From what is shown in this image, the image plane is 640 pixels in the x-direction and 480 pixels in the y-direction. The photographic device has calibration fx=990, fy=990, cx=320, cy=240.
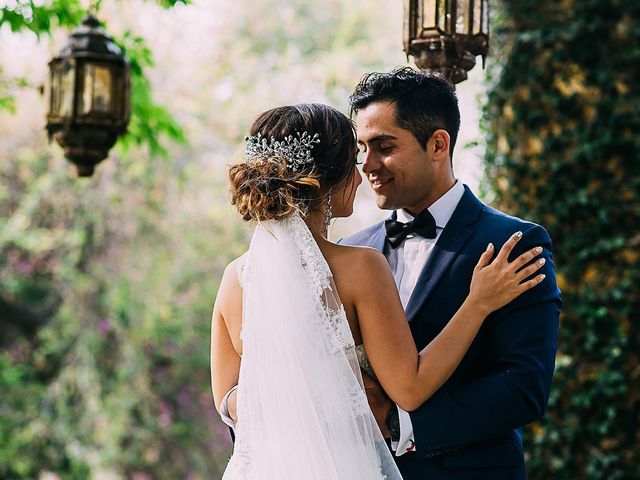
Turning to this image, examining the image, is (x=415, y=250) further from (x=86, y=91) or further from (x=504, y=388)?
(x=86, y=91)

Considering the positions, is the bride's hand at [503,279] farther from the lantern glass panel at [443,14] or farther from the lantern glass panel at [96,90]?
the lantern glass panel at [96,90]

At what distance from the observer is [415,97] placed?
9.59 ft

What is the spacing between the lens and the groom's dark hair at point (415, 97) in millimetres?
2912

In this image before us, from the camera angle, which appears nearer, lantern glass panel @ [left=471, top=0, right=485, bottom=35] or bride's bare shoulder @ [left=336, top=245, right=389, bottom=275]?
bride's bare shoulder @ [left=336, top=245, right=389, bottom=275]

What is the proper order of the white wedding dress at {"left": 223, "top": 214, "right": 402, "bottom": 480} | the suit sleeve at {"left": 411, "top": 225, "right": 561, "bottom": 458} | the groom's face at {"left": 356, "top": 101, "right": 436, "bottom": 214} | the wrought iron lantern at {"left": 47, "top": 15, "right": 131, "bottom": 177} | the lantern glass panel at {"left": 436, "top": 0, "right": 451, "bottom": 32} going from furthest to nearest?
the wrought iron lantern at {"left": 47, "top": 15, "right": 131, "bottom": 177}, the lantern glass panel at {"left": 436, "top": 0, "right": 451, "bottom": 32}, the groom's face at {"left": 356, "top": 101, "right": 436, "bottom": 214}, the suit sleeve at {"left": 411, "top": 225, "right": 561, "bottom": 458}, the white wedding dress at {"left": 223, "top": 214, "right": 402, "bottom": 480}

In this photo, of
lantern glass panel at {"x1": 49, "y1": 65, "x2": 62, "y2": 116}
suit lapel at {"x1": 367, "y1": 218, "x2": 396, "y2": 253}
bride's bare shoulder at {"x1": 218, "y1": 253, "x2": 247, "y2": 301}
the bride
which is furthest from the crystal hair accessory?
lantern glass panel at {"x1": 49, "y1": 65, "x2": 62, "y2": 116}

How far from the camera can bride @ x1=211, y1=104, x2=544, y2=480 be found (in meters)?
2.49

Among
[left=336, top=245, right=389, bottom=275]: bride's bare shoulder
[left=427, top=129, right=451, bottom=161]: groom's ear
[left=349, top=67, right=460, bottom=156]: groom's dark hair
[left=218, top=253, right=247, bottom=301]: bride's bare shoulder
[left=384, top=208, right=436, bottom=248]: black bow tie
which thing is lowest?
[left=218, top=253, right=247, bottom=301]: bride's bare shoulder

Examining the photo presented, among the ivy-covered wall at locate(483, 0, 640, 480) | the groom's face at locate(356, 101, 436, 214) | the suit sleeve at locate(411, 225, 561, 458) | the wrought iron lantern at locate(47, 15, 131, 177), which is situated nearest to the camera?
the suit sleeve at locate(411, 225, 561, 458)

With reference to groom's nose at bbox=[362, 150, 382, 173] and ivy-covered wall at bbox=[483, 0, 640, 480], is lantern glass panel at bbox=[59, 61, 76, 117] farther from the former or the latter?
ivy-covered wall at bbox=[483, 0, 640, 480]

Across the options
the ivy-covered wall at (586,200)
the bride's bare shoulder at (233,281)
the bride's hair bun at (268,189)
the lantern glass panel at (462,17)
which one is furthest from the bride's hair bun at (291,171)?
the ivy-covered wall at (586,200)

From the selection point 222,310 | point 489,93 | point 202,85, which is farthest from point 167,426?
point 222,310

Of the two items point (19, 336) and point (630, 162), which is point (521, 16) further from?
point (19, 336)

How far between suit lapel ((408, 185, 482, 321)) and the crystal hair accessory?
1.75 feet
